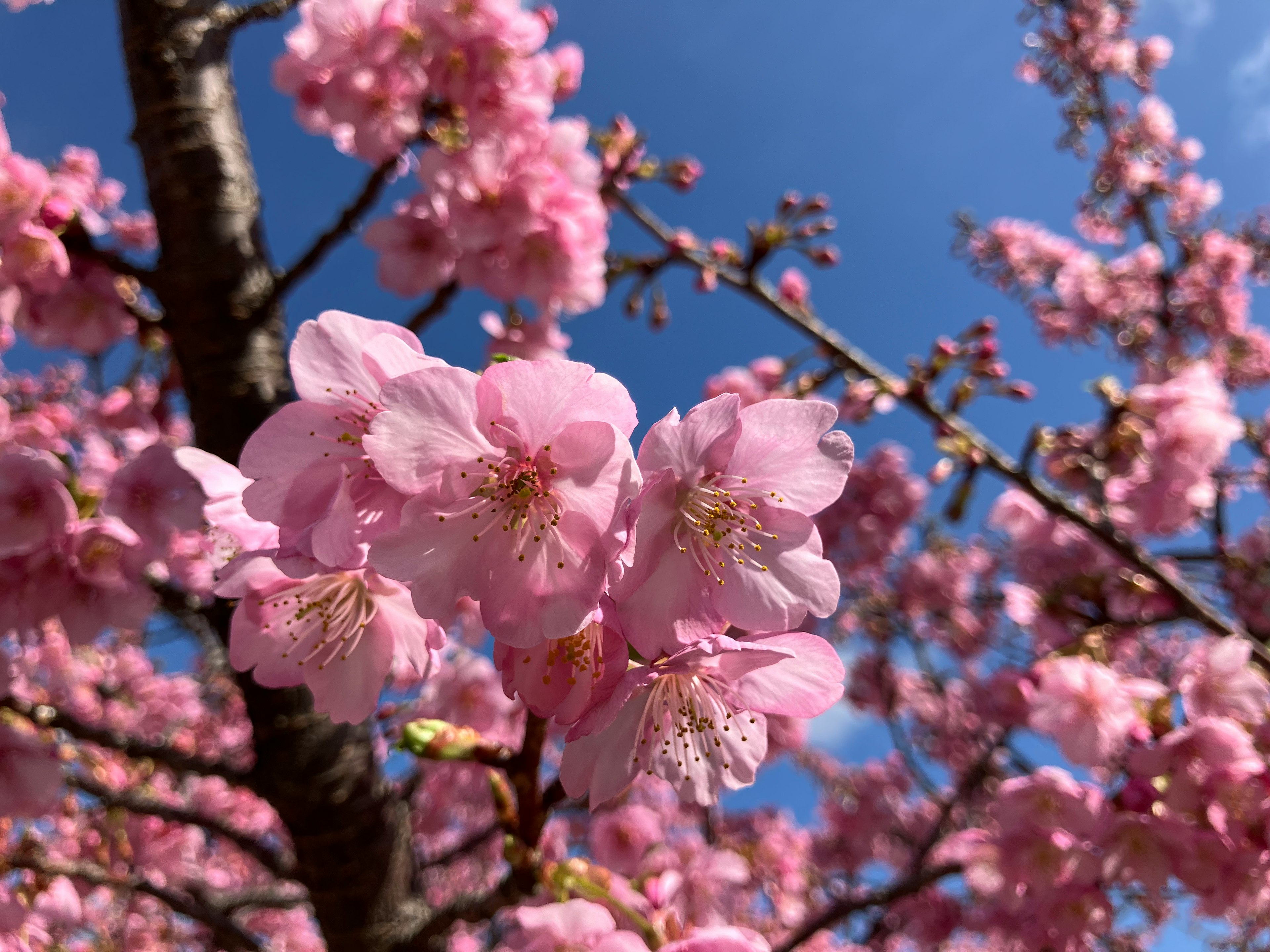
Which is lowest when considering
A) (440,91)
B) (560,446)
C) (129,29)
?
(560,446)

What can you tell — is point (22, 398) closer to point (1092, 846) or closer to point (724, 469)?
point (724, 469)

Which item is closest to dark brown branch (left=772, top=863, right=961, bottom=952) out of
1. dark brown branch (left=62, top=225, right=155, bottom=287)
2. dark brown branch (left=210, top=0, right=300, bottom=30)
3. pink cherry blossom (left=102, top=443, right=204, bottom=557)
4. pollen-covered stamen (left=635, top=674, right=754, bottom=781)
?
pollen-covered stamen (left=635, top=674, right=754, bottom=781)

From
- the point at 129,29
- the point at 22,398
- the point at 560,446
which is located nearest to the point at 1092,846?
the point at 560,446

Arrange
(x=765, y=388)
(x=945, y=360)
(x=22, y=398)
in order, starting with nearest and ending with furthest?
(x=945, y=360) → (x=765, y=388) → (x=22, y=398)

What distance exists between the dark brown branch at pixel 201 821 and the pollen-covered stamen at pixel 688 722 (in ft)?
4.85

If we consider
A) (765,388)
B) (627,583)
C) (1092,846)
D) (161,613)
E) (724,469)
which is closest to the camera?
(627,583)

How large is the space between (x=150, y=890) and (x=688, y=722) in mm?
1731

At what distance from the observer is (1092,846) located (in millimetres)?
1936

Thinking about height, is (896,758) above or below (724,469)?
above

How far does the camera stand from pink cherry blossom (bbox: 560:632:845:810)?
0.87 meters

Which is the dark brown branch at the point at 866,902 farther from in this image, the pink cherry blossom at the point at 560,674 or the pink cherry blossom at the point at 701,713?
the pink cherry blossom at the point at 560,674

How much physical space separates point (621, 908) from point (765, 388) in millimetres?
2991

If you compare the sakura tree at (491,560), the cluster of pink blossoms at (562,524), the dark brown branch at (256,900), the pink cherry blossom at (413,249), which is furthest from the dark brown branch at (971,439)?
the dark brown branch at (256,900)

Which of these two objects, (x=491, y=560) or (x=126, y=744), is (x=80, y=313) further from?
(x=491, y=560)
